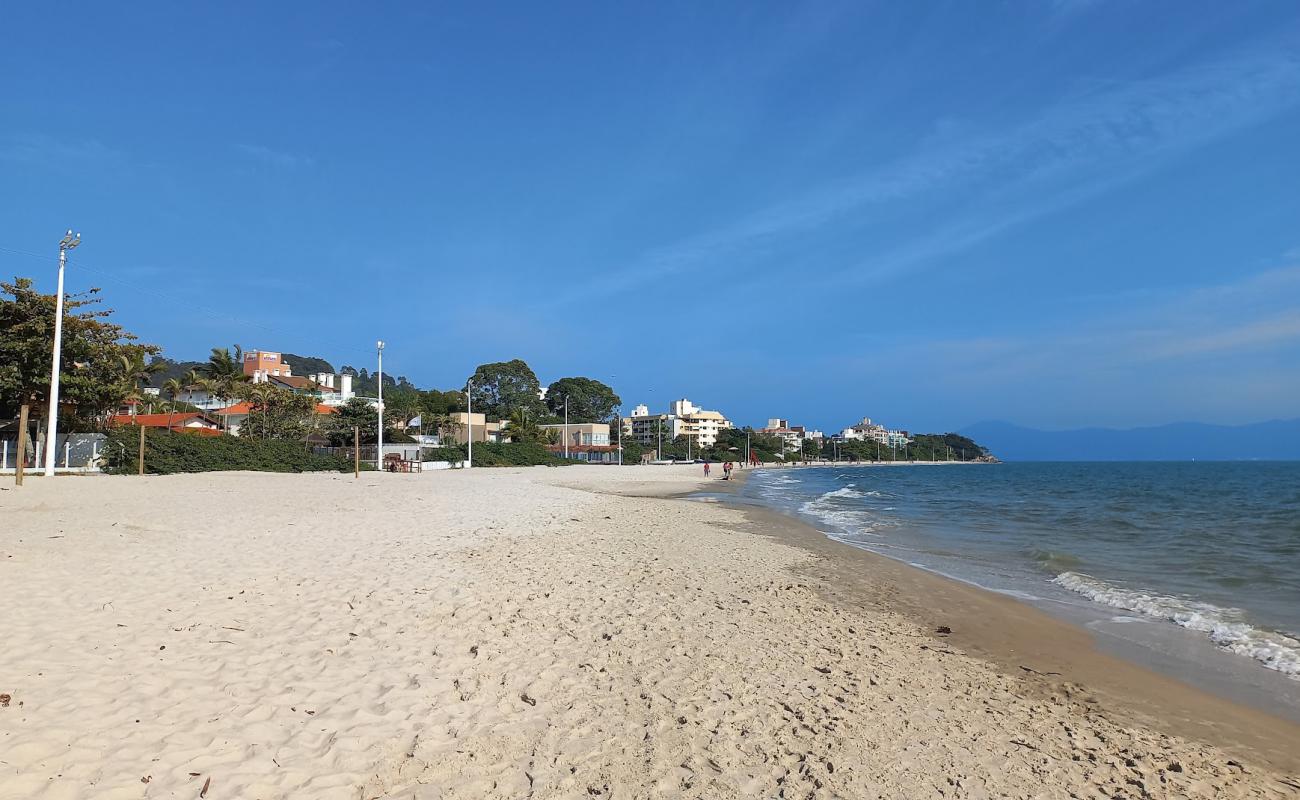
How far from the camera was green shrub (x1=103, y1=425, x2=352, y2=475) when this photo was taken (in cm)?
2711

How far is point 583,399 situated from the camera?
13300 cm

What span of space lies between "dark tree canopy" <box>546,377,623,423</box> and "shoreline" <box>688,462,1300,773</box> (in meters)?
121

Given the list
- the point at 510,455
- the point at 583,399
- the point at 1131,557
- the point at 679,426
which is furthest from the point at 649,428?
the point at 1131,557

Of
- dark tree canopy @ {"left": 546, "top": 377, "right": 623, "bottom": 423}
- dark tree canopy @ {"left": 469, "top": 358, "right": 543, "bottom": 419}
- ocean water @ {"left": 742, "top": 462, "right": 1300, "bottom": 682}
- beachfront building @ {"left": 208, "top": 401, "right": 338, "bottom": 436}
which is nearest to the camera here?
ocean water @ {"left": 742, "top": 462, "right": 1300, "bottom": 682}

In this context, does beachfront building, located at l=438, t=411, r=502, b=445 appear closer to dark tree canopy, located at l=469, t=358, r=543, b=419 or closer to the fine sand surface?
dark tree canopy, located at l=469, t=358, r=543, b=419

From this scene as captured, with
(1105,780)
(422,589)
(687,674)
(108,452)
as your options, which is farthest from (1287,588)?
(108,452)

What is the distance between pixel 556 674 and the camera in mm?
5156

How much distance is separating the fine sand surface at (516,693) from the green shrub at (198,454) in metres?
21.8

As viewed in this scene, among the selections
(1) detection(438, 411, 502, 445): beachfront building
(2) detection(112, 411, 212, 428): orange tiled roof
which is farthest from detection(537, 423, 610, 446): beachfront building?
(2) detection(112, 411, 212, 428): orange tiled roof

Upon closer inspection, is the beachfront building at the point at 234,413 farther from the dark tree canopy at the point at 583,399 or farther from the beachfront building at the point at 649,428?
the beachfront building at the point at 649,428

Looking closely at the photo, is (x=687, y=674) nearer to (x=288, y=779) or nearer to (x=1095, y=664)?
(x=288, y=779)

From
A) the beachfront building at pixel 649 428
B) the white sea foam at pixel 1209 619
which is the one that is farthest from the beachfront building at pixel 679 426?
the white sea foam at pixel 1209 619

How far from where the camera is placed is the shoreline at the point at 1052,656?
5.14 m

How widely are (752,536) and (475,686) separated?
12.0 metres
